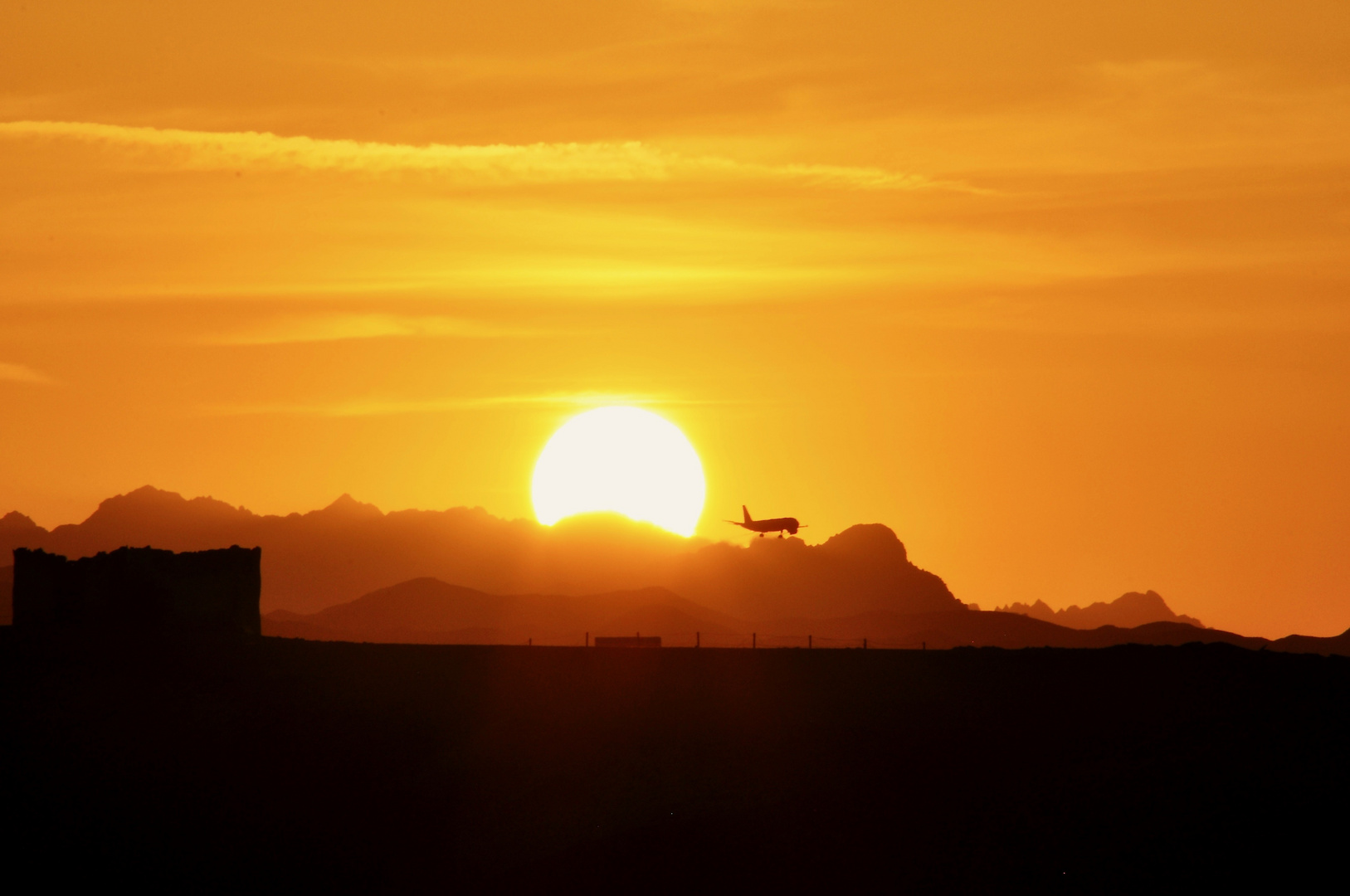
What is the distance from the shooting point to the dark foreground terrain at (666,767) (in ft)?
220

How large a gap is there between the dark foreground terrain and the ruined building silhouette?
1032 mm

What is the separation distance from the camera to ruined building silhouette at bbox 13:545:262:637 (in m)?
80.2

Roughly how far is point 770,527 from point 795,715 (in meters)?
74.3

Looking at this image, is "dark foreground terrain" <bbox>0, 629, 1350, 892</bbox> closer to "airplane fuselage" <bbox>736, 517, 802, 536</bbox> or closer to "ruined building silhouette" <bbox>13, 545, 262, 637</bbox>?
"ruined building silhouette" <bbox>13, 545, 262, 637</bbox>

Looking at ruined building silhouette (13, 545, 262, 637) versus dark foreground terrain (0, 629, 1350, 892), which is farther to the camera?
ruined building silhouette (13, 545, 262, 637)

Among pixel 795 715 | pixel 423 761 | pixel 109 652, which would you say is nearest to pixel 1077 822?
pixel 795 715

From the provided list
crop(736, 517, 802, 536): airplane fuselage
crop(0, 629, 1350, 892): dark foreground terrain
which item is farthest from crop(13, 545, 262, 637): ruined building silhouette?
crop(736, 517, 802, 536): airplane fuselage

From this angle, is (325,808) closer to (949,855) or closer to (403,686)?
(403,686)

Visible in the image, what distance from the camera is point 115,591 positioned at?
80.2 meters

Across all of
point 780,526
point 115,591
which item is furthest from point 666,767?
point 780,526

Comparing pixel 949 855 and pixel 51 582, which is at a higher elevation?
pixel 51 582

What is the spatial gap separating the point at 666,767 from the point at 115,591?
24.9 m

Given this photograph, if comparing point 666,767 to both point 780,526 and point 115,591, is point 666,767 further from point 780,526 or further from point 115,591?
point 780,526

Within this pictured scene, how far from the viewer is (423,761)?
74.4m
